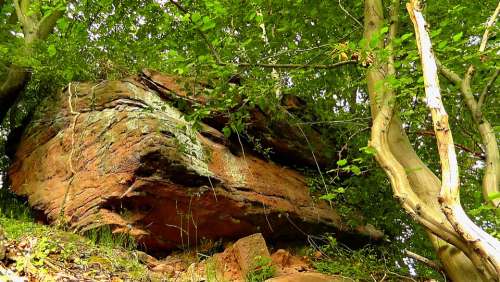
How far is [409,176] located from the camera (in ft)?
14.8

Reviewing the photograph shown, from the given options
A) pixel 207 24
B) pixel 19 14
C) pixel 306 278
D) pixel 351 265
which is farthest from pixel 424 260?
pixel 19 14

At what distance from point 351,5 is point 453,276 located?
5.05 meters

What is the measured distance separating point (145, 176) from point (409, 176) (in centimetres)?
361

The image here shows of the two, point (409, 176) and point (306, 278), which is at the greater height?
point (409, 176)

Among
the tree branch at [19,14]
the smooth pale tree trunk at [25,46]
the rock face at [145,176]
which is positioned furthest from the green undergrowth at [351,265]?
the tree branch at [19,14]

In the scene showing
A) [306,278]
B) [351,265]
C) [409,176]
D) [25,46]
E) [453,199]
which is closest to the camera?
[453,199]

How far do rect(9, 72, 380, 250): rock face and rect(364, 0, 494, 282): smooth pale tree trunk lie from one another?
2.76 m

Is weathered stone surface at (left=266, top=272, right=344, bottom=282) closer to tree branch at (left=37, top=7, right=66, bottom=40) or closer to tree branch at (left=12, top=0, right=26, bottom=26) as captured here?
tree branch at (left=37, top=7, right=66, bottom=40)

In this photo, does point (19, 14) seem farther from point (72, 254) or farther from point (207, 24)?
point (72, 254)

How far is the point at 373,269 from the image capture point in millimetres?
6590

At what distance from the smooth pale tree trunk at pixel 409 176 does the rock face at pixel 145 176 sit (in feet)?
9.07

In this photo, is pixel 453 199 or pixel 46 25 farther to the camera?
pixel 46 25

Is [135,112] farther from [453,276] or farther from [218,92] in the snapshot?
[453,276]

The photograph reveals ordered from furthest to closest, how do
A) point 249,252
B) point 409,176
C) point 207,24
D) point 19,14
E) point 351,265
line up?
point 19,14 < point 351,265 < point 249,252 < point 207,24 < point 409,176
